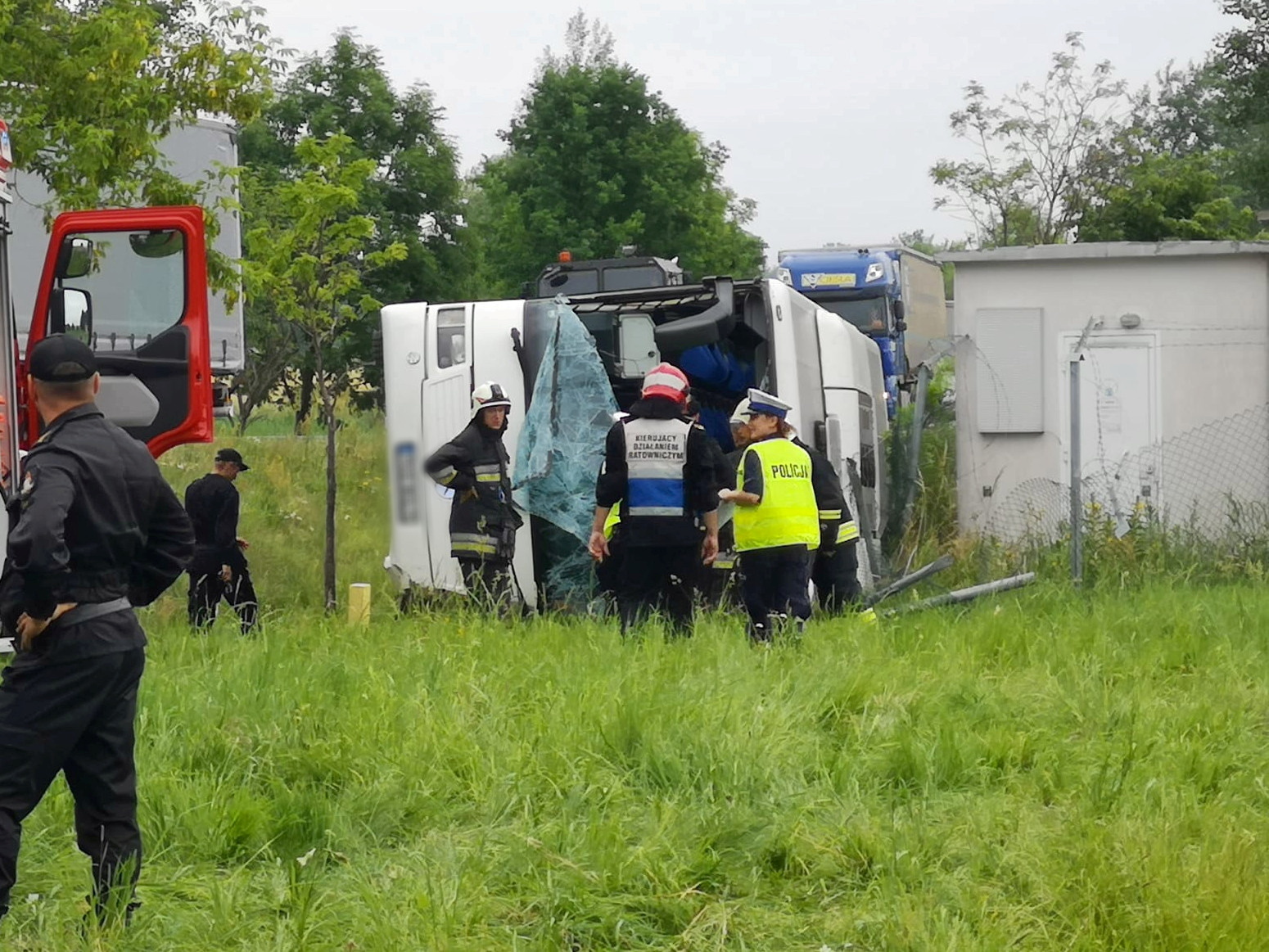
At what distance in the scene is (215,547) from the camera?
39.4ft

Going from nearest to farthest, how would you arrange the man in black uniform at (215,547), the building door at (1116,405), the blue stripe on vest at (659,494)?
the blue stripe on vest at (659,494), the man in black uniform at (215,547), the building door at (1116,405)

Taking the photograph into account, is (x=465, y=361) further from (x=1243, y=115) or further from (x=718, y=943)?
(x=1243, y=115)

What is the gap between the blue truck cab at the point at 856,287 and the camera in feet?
78.5

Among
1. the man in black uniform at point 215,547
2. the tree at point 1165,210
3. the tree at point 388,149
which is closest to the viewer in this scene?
the man in black uniform at point 215,547

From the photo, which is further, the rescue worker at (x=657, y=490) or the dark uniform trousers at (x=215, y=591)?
the dark uniform trousers at (x=215, y=591)

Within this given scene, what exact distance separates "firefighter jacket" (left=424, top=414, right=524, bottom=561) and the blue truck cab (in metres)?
13.3

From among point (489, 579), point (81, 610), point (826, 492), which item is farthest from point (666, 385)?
point (81, 610)

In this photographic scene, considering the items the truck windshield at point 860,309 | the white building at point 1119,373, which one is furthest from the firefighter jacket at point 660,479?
the truck windshield at point 860,309

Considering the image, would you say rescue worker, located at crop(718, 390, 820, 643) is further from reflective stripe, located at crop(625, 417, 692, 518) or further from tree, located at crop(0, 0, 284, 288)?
tree, located at crop(0, 0, 284, 288)

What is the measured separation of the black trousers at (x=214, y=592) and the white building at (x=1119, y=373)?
5864 mm

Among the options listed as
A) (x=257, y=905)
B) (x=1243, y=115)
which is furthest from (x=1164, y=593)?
(x=1243, y=115)

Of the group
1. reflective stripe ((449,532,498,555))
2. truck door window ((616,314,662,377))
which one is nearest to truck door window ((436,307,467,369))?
truck door window ((616,314,662,377))

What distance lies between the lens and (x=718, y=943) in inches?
187

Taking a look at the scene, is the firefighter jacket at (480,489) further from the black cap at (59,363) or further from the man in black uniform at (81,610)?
the black cap at (59,363)
